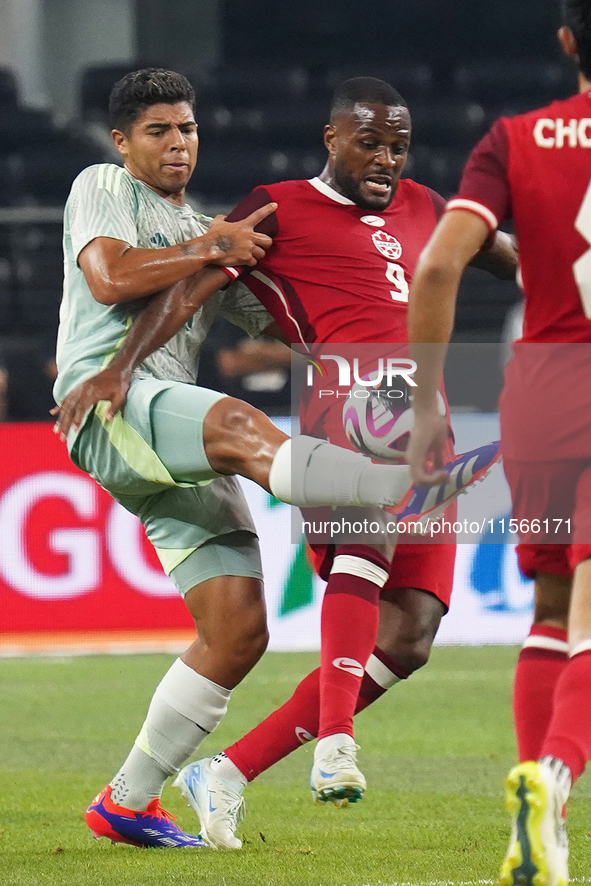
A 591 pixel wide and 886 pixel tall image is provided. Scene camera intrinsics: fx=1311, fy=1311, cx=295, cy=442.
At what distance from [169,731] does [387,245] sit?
149cm

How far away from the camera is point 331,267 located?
3658mm

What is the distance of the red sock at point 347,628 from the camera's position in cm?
322

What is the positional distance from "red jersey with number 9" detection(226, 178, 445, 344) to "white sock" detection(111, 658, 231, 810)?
1.01 metres

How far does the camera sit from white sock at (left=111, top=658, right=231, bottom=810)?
360 cm

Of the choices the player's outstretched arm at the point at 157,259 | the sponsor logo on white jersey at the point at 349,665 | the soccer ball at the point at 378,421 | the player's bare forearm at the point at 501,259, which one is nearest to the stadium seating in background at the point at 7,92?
the player's outstretched arm at the point at 157,259

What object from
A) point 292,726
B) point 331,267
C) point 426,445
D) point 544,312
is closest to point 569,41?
point 544,312

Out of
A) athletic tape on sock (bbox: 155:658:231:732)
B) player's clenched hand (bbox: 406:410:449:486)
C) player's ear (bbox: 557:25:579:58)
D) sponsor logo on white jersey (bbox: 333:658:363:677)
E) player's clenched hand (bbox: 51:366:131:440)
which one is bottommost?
athletic tape on sock (bbox: 155:658:231:732)

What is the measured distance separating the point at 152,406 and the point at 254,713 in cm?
319

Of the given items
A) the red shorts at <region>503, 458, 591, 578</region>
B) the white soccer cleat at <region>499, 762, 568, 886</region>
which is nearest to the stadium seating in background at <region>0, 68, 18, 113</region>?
the red shorts at <region>503, 458, 591, 578</region>

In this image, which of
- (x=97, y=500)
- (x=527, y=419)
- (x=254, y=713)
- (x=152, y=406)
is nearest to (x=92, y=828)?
(x=152, y=406)

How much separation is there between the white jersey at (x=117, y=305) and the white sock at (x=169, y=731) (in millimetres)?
845

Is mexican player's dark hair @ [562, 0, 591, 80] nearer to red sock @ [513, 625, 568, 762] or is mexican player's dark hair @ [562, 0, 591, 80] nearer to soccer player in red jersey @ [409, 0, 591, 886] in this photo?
soccer player in red jersey @ [409, 0, 591, 886]

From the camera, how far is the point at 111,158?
10977 millimetres

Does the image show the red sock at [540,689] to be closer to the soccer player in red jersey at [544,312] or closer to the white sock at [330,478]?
the soccer player in red jersey at [544,312]
